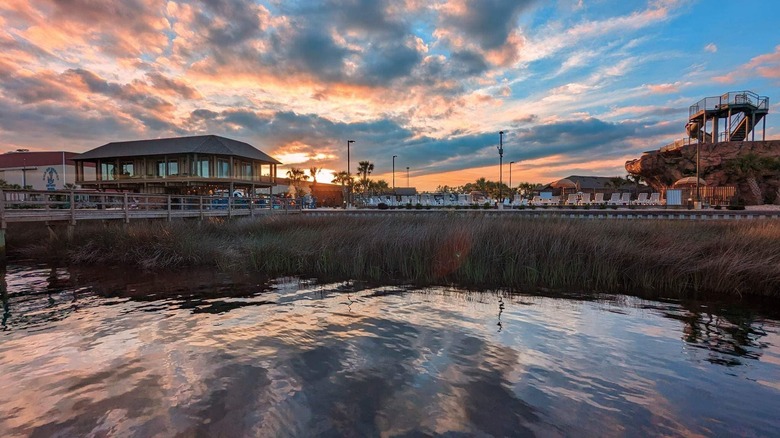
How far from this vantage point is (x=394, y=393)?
4.16m

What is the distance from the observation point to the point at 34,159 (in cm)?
5216

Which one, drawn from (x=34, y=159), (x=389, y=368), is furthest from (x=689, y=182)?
(x=34, y=159)

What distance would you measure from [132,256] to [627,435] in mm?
13714

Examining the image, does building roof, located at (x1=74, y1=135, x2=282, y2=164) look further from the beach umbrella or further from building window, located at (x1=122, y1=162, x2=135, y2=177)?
the beach umbrella

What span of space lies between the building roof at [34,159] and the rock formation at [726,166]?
6948 centimetres

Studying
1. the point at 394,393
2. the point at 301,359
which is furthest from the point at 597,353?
the point at 301,359

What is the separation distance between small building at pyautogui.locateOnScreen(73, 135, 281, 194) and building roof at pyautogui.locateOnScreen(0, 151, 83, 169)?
14662 millimetres

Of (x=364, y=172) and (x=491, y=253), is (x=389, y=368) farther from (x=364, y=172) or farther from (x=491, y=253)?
(x=364, y=172)

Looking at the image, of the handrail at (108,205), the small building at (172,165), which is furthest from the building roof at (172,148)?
the handrail at (108,205)

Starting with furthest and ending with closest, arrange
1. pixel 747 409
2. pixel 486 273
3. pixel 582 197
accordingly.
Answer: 1. pixel 582 197
2. pixel 486 273
3. pixel 747 409

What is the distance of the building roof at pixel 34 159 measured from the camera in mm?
50281

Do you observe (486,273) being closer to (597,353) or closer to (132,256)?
(597,353)

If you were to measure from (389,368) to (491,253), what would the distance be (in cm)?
598

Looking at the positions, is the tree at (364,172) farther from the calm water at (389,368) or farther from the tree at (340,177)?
the calm water at (389,368)
